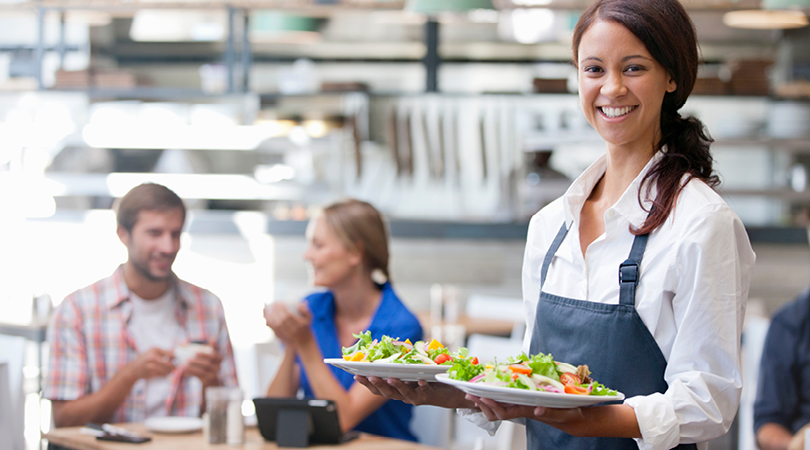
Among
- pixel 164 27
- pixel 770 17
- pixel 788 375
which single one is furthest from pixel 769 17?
pixel 164 27

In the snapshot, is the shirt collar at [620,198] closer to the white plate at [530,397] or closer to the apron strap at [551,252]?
the apron strap at [551,252]

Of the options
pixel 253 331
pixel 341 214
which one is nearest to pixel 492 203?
pixel 253 331

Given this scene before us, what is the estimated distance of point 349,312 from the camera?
2.69m

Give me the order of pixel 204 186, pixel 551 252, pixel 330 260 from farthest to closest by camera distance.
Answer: pixel 204 186 → pixel 330 260 → pixel 551 252

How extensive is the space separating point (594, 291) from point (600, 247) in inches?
3.2

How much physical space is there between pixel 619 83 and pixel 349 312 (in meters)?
1.55

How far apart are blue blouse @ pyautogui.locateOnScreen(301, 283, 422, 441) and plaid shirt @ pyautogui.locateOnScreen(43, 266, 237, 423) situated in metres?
0.40

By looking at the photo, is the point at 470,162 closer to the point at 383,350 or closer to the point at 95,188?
the point at 95,188

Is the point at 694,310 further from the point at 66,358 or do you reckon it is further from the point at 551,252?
the point at 66,358

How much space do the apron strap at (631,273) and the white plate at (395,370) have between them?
0.32 metres

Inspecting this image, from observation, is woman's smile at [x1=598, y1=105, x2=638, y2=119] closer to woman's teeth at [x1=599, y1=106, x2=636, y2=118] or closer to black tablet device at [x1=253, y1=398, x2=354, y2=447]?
woman's teeth at [x1=599, y1=106, x2=636, y2=118]

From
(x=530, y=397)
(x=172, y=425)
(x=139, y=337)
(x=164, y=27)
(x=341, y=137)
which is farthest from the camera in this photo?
(x=164, y=27)

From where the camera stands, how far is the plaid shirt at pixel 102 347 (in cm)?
218

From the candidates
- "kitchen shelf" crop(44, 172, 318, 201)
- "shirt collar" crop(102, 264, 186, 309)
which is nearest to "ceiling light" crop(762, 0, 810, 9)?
"kitchen shelf" crop(44, 172, 318, 201)
